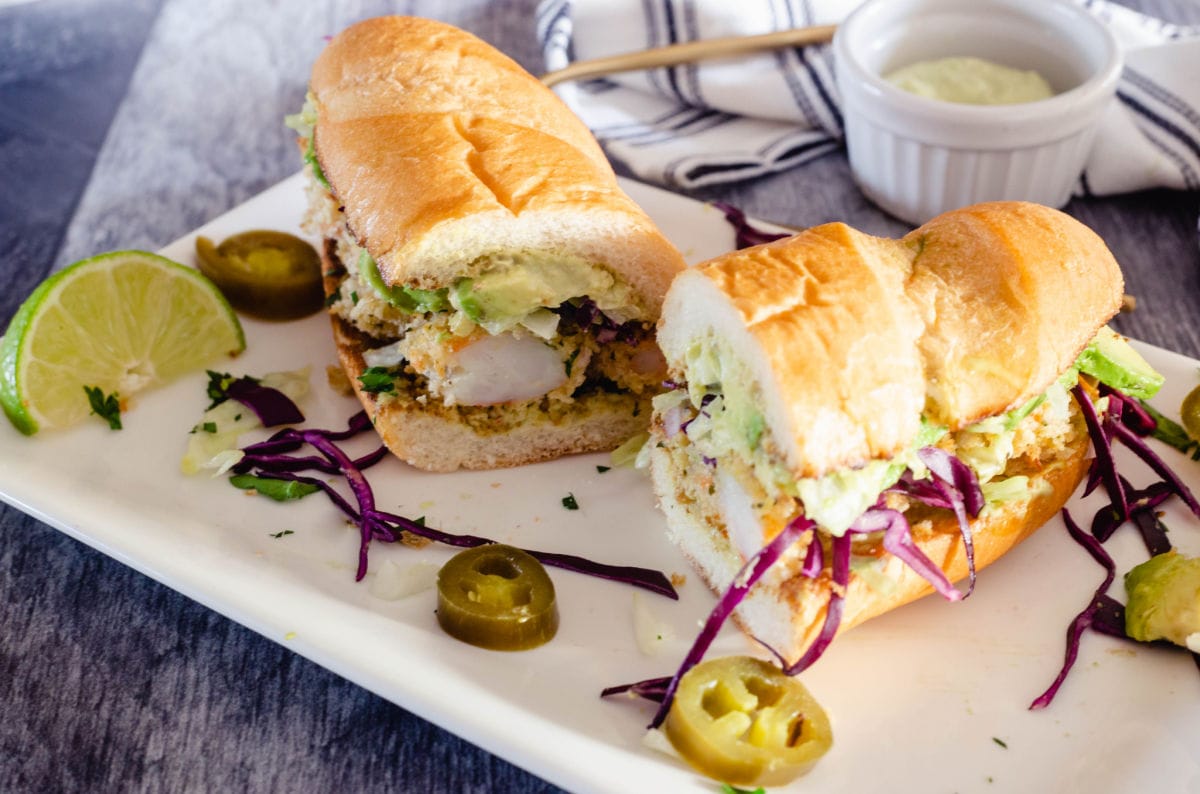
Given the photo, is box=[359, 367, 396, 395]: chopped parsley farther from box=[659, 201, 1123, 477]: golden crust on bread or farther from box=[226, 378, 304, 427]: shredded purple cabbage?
box=[659, 201, 1123, 477]: golden crust on bread

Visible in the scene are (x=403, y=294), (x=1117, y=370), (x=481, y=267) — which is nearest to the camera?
(x=1117, y=370)

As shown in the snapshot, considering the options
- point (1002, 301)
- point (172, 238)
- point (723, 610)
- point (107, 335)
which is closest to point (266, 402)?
point (107, 335)

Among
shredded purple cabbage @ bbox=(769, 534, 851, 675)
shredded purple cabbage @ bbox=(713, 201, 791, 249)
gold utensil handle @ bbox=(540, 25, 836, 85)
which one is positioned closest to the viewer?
shredded purple cabbage @ bbox=(769, 534, 851, 675)

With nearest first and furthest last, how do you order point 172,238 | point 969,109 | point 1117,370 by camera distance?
1. point 1117,370
2. point 969,109
3. point 172,238

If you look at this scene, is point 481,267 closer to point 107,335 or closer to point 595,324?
point 595,324

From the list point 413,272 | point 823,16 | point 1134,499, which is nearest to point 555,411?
point 413,272

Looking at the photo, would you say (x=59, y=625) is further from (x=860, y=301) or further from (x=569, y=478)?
(x=860, y=301)

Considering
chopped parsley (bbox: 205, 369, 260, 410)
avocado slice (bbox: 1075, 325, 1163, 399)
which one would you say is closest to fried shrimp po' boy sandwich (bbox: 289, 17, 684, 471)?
chopped parsley (bbox: 205, 369, 260, 410)
